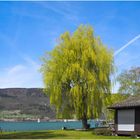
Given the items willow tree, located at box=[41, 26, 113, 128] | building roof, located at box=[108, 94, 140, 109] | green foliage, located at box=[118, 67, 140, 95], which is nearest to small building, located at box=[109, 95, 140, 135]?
building roof, located at box=[108, 94, 140, 109]

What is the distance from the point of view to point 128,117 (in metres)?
39.3

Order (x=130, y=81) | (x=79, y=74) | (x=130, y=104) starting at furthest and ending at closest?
(x=130, y=81) → (x=79, y=74) → (x=130, y=104)

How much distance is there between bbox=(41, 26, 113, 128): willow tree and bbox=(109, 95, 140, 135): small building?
283 inches

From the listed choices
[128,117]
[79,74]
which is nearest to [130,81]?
[79,74]

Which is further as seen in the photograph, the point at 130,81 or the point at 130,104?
the point at 130,81

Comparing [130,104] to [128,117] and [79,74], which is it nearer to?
[128,117]

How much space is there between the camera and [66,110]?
4962 cm

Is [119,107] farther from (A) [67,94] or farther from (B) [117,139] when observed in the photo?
(A) [67,94]

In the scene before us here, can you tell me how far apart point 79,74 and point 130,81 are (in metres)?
14.0

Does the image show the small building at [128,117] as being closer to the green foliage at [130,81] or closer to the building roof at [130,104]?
the building roof at [130,104]

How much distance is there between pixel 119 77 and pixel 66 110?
13359 millimetres

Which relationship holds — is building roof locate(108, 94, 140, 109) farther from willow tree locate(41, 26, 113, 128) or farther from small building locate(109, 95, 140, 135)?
willow tree locate(41, 26, 113, 128)

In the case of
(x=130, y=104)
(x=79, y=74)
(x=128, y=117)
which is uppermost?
(x=79, y=74)

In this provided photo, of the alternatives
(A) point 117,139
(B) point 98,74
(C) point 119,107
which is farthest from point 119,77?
(A) point 117,139
